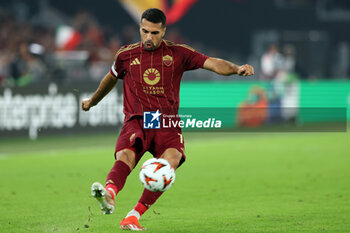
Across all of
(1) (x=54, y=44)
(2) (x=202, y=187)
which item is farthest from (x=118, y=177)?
(1) (x=54, y=44)

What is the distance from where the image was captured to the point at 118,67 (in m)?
7.65

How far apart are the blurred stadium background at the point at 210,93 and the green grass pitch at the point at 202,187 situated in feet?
0.15

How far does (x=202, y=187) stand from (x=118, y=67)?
4110 mm

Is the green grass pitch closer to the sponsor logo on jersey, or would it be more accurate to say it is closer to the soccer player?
the soccer player

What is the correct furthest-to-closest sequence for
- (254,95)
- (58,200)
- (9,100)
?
(254,95) → (9,100) → (58,200)

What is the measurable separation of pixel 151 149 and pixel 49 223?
1.50 m

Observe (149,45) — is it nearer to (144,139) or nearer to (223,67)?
(223,67)

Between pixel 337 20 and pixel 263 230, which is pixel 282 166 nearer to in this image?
pixel 263 230

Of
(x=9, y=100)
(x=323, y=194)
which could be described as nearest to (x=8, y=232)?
(x=323, y=194)

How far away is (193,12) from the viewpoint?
1101 inches

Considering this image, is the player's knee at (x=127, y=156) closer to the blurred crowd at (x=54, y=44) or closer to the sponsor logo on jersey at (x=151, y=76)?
the sponsor logo on jersey at (x=151, y=76)

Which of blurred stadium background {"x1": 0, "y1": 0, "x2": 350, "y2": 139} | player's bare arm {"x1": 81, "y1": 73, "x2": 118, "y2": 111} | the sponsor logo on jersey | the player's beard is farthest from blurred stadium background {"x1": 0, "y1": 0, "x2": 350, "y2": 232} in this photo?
the player's beard

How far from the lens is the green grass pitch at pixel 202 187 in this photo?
8.27m

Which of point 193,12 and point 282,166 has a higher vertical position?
→ point 193,12
